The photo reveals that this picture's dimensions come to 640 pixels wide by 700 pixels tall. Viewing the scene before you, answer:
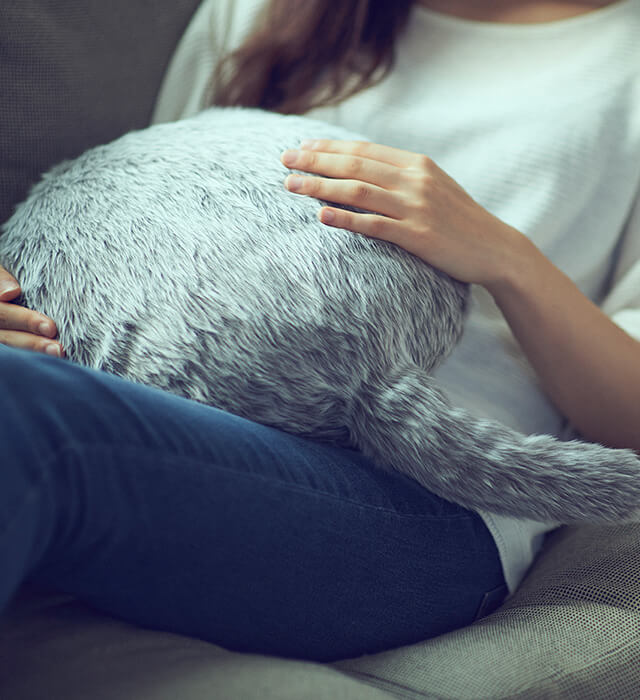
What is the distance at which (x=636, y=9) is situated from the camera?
714 mm

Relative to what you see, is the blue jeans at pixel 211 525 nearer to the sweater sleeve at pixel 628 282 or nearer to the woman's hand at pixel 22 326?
the woman's hand at pixel 22 326

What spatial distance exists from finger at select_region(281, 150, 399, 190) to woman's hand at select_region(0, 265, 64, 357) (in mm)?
240

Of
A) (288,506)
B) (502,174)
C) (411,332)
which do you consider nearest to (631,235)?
(502,174)

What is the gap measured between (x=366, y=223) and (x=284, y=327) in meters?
0.12

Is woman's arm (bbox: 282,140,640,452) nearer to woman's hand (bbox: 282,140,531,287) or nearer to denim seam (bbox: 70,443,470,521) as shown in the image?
woman's hand (bbox: 282,140,531,287)

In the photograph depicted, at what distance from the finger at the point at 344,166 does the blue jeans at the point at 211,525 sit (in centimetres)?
22

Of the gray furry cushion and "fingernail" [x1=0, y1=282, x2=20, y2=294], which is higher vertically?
the gray furry cushion

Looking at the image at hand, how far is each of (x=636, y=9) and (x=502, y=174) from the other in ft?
0.82

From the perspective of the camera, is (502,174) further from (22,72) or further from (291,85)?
(22,72)

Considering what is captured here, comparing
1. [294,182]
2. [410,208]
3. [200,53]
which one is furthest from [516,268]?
[200,53]

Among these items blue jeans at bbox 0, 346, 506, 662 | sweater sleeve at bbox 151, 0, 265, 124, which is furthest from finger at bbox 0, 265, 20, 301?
sweater sleeve at bbox 151, 0, 265, 124

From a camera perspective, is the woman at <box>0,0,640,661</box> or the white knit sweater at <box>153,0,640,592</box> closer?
the woman at <box>0,0,640,661</box>

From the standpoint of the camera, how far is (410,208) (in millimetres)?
539

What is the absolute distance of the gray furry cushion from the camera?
1.52 feet
